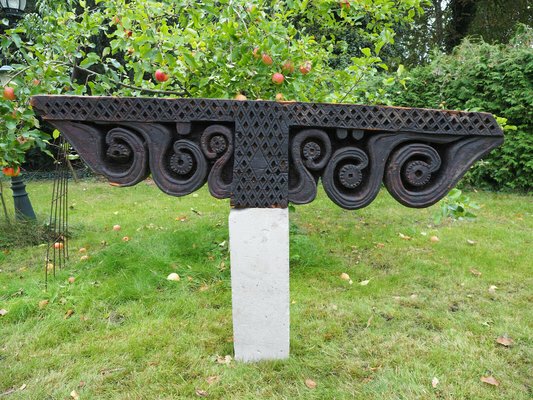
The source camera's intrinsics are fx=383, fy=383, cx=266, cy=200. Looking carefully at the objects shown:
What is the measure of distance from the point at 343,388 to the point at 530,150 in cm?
644

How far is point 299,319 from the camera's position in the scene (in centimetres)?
270

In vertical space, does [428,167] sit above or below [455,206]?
above

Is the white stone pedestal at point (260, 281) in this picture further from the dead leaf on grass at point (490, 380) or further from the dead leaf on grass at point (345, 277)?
the dead leaf on grass at point (345, 277)

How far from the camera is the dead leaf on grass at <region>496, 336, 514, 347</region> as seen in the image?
238cm

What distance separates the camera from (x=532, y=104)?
6332mm

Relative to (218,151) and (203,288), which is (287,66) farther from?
(203,288)

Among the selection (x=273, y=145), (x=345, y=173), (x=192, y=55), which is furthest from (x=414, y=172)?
(x=192, y=55)

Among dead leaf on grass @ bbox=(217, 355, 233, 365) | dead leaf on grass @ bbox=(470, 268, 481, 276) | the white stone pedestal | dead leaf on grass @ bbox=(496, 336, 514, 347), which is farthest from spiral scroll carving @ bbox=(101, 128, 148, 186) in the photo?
dead leaf on grass @ bbox=(470, 268, 481, 276)

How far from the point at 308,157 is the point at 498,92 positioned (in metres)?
6.59

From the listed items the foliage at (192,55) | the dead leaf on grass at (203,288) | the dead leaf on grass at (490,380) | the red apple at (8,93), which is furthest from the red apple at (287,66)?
the dead leaf on grass at (490,380)

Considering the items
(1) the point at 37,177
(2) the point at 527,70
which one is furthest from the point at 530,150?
(1) the point at 37,177

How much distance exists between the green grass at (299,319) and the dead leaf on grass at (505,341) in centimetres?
4

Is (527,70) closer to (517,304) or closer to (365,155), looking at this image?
(517,304)

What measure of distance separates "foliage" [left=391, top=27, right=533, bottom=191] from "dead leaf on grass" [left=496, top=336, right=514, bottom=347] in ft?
14.4
